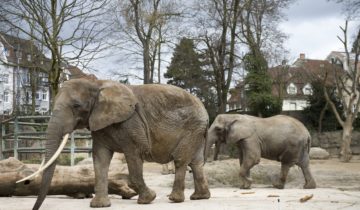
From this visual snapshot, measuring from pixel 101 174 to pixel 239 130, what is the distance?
281 inches

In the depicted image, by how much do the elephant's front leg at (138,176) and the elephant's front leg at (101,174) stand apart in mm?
315

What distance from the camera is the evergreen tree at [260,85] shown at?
114ft

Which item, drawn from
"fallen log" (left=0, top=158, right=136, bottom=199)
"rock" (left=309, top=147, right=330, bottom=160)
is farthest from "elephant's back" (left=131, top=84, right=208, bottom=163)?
"rock" (left=309, top=147, right=330, bottom=160)

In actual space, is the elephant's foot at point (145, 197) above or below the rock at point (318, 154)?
above

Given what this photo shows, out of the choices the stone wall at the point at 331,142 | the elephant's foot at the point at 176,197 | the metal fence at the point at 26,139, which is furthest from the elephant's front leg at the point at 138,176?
the stone wall at the point at 331,142

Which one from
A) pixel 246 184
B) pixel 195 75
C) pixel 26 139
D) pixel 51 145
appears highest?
pixel 195 75

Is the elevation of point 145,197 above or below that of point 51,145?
below

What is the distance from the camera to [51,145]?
278 inches

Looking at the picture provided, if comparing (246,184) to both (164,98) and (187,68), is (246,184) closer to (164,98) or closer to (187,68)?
(164,98)

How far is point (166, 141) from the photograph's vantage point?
8.12 m

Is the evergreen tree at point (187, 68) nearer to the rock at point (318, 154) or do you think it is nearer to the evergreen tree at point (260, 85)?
the evergreen tree at point (260, 85)

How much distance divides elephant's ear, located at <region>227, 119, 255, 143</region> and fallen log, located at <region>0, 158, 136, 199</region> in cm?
568

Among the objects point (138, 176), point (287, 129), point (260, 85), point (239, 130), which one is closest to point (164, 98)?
point (138, 176)

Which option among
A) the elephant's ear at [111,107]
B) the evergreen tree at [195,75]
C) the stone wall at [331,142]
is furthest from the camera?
the evergreen tree at [195,75]
